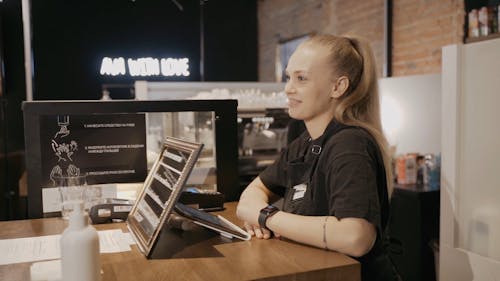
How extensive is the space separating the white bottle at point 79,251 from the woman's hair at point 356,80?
34.0 inches

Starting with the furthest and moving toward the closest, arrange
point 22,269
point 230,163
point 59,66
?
Answer: 1. point 59,66
2. point 230,163
3. point 22,269

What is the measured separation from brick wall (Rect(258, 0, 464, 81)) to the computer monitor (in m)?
2.52

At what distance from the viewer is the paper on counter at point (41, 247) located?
52.1 inches

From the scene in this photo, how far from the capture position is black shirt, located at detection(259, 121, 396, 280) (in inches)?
51.9

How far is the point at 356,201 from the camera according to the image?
4.29 ft

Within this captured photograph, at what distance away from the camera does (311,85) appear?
156 cm

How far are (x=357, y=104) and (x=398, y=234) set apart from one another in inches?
93.3

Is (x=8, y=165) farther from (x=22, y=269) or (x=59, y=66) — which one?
(x=22, y=269)

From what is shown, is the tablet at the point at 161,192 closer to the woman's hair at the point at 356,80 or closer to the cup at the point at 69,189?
the cup at the point at 69,189

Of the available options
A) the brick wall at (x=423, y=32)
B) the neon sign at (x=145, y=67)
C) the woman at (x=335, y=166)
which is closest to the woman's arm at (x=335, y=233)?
the woman at (x=335, y=166)

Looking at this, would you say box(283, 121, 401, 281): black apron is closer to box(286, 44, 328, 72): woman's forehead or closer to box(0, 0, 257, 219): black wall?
box(286, 44, 328, 72): woman's forehead

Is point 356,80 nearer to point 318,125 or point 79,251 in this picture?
point 318,125

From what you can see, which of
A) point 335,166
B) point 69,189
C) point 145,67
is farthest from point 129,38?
point 335,166

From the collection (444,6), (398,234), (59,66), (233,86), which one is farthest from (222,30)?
(398,234)
